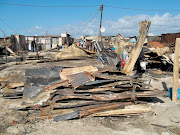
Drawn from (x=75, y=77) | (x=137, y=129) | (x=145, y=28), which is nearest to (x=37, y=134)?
(x=75, y=77)

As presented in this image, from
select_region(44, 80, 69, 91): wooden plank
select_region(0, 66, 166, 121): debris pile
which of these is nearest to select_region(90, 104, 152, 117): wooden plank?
select_region(0, 66, 166, 121): debris pile

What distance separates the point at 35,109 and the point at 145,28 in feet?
18.0

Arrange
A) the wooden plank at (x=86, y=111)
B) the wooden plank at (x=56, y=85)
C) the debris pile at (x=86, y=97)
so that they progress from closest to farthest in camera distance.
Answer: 1. the wooden plank at (x=86, y=111)
2. the debris pile at (x=86, y=97)
3. the wooden plank at (x=56, y=85)

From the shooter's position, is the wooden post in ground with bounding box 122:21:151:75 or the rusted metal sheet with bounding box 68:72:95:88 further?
the wooden post in ground with bounding box 122:21:151:75

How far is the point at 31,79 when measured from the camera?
6.16m

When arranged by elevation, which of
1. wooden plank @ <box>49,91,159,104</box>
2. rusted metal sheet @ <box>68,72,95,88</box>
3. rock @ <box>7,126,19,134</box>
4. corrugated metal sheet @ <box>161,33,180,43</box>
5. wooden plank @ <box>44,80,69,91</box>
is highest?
corrugated metal sheet @ <box>161,33,180,43</box>

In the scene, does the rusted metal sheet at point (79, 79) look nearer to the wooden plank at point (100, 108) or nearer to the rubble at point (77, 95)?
the rubble at point (77, 95)

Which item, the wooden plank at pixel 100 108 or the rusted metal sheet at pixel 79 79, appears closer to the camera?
the wooden plank at pixel 100 108

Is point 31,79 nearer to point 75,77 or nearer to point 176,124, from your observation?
point 75,77

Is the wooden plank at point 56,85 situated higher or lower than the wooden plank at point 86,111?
higher

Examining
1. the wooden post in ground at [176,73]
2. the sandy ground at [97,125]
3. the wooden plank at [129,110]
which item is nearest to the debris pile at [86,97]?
the wooden plank at [129,110]

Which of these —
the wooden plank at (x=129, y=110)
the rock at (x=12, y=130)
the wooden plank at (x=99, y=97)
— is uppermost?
the wooden plank at (x=99, y=97)

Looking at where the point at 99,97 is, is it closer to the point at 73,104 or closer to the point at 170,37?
the point at 73,104

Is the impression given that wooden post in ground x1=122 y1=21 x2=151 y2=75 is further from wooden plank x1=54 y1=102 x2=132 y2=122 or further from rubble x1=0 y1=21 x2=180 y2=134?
A: wooden plank x1=54 y1=102 x2=132 y2=122
